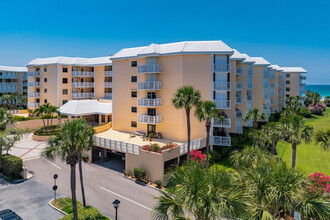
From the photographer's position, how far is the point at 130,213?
18.1m

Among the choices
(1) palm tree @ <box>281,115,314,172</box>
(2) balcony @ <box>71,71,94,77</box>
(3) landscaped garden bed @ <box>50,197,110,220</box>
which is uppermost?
(2) balcony @ <box>71,71,94,77</box>

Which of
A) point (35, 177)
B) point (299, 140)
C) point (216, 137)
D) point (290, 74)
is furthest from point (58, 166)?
point (290, 74)

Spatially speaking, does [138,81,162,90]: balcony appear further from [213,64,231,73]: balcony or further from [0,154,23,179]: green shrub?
[0,154,23,179]: green shrub

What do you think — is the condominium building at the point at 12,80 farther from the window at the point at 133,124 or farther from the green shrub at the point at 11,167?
the window at the point at 133,124

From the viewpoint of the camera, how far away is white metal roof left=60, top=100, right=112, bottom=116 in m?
39.1

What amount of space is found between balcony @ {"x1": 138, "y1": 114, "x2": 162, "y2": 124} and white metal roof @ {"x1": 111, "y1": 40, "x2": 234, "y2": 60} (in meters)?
8.51

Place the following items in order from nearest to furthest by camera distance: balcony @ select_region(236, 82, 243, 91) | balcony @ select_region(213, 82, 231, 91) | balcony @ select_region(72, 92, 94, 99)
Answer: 1. balcony @ select_region(213, 82, 231, 91)
2. balcony @ select_region(236, 82, 243, 91)
3. balcony @ select_region(72, 92, 94, 99)

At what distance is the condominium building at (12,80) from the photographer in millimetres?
69562

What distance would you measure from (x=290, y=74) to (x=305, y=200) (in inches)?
2868

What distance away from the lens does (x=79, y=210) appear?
679 inches

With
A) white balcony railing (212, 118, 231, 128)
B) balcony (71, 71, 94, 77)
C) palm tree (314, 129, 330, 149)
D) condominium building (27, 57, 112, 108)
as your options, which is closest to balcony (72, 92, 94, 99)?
condominium building (27, 57, 112, 108)

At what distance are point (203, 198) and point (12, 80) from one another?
82.1 metres

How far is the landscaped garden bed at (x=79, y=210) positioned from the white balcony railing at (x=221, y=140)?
664 inches

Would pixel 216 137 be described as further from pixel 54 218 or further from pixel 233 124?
pixel 54 218
